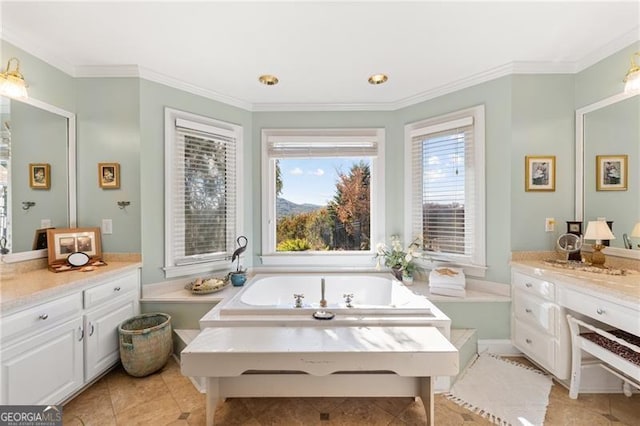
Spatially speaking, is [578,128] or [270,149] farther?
[270,149]

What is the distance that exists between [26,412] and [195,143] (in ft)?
6.95

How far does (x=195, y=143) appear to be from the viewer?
256cm

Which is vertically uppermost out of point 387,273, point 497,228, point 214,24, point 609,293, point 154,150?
point 214,24

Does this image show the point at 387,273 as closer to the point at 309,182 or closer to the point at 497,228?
the point at 497,228

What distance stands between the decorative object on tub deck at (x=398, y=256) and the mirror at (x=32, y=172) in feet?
9.28

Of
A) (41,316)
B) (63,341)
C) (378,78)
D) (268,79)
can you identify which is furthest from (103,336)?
(378,78)

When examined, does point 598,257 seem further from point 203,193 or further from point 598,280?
point 203,193

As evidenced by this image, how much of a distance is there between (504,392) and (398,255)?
1290mm

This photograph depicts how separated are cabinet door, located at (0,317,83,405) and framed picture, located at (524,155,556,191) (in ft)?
11.5

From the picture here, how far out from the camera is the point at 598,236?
1902mm

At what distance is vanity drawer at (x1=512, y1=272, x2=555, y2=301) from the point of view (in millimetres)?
1866

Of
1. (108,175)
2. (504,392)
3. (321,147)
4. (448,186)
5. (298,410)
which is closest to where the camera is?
(298,410)

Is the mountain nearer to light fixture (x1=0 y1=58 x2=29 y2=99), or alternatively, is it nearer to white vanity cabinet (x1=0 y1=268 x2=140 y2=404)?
white vanity cabinet (x1=0 y1=268 x2=140 y2=404)

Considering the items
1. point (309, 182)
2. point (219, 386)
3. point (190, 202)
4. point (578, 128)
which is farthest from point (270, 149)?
point (578, 128)
